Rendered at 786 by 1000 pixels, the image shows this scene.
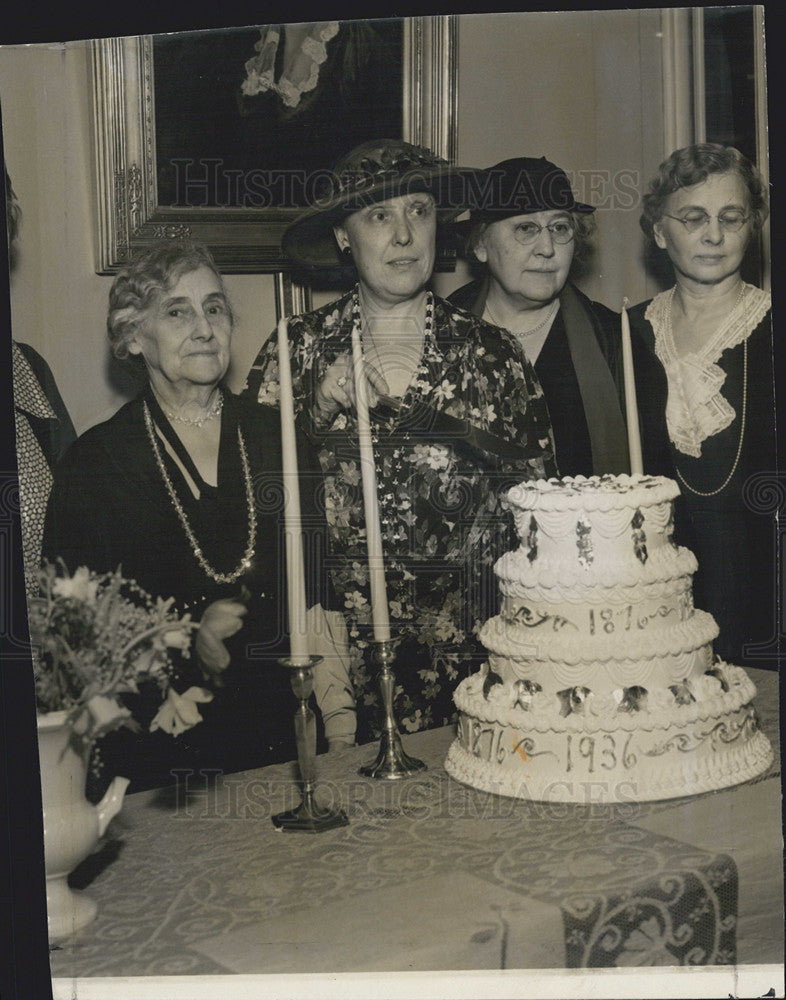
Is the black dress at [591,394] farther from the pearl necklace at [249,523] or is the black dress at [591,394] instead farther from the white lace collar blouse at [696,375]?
the pearl necklace at [249,523]

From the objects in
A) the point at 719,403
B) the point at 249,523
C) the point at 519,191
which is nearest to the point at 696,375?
the point at 719,403

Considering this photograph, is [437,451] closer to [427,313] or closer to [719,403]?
[427,313]

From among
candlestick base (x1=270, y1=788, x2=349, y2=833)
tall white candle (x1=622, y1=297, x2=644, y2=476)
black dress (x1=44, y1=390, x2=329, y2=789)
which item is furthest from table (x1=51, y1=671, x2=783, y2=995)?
tall white candle (x1=622, y1=297, x2=644, y2=476)

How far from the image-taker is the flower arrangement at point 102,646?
1.54 metres

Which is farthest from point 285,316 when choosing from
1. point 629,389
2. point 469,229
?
point 629,389

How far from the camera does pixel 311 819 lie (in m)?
1.54

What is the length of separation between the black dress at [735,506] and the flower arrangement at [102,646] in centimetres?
63

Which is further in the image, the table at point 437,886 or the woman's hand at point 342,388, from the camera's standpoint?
the woman's hand at point 342,388

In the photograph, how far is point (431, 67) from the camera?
1524mm

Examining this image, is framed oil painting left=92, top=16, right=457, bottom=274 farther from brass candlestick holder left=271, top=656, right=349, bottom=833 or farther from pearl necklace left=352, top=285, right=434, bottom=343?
brass candlestick holder left=271, top=656, right=349, bottom=833

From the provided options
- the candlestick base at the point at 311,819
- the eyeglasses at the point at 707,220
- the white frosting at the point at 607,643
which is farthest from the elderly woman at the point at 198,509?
the eyeglasses at the point at 707,220

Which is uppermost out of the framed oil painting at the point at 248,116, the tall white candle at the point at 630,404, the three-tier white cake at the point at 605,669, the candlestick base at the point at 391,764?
the framed oil painting at the point at 248,116

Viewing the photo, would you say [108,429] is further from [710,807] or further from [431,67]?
[710,807]

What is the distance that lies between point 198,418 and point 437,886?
0.62 m
